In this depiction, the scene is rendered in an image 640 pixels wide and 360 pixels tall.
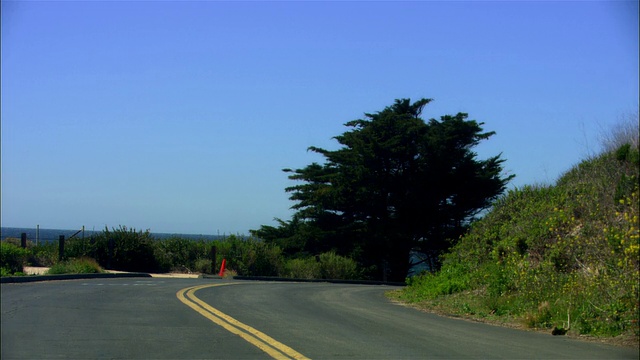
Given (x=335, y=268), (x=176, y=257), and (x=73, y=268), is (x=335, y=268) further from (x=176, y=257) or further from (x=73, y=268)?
(x=73, y=268)

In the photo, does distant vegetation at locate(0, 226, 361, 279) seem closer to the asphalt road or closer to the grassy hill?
the asphalt road

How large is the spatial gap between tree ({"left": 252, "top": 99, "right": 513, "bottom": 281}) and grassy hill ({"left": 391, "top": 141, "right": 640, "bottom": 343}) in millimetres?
26160

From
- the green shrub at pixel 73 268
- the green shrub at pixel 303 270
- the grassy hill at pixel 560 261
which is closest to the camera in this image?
the grassy hill at pixel 560 261

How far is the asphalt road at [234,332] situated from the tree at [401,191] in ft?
98.9

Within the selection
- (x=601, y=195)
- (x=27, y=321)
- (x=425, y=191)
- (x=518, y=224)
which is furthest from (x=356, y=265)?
(x=27, y=321)

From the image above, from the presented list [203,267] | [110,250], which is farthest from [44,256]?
[203,267]

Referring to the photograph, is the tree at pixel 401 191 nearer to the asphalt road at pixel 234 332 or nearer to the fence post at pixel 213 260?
the fence post at pixel 213 260

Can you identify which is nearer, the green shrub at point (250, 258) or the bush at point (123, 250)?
the bush at point (123, 250)

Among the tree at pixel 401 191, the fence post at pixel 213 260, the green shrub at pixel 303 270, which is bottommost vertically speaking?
the green shrub at pixel 303 270

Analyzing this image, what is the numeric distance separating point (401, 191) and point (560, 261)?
3264cm

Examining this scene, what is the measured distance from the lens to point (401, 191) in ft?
154

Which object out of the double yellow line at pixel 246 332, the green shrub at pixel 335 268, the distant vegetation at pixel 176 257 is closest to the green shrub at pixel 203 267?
the distant vegetation at pixel 176 257

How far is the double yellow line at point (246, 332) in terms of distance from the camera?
900 centimetres

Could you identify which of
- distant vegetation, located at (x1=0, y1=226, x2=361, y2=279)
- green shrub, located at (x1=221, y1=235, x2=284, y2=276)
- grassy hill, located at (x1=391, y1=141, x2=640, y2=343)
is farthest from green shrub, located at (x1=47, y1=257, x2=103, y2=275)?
green shrub, located at (x1=221, y1=235, x2=284, y2=276)
